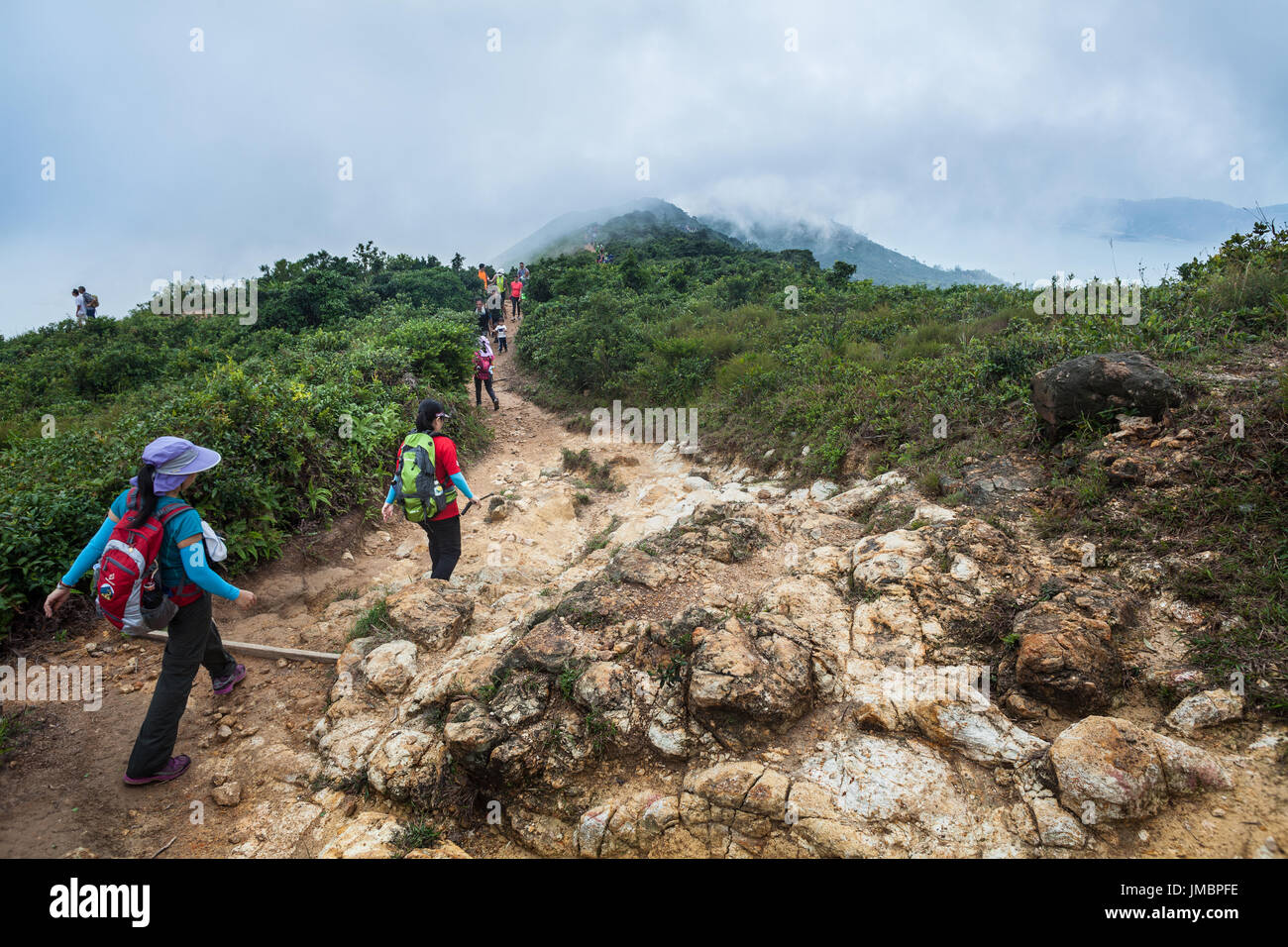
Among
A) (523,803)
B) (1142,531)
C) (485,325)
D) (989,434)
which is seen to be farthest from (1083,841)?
(485,325)

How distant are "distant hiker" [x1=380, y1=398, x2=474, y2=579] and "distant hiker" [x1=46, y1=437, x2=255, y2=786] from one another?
1694mm

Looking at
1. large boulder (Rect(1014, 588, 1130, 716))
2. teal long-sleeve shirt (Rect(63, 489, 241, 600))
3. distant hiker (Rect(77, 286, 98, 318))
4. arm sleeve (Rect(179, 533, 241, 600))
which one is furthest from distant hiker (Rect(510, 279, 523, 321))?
large boulder (Rect(1014, 588, 1130, 716))

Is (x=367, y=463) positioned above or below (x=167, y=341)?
below

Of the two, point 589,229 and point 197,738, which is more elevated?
point 589,229

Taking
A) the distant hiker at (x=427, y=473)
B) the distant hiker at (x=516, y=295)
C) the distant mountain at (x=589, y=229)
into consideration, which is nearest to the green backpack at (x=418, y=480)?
the distant hiker at (x=427, y=473)

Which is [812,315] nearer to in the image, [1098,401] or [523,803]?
[1098,401]

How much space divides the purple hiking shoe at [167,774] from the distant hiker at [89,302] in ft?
72.1

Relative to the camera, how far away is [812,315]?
12.8 m

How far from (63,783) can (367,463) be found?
5.25 metres

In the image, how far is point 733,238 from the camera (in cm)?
5716

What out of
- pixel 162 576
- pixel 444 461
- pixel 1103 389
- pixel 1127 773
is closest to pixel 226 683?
pixel 162 576

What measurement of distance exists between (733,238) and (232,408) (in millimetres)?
56674

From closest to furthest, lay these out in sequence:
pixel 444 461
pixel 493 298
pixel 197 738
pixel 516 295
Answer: pixel 197 738 < pixel 444 461 < pixel 493 298 < pixel 516 295

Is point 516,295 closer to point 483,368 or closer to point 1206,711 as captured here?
point 483,368
